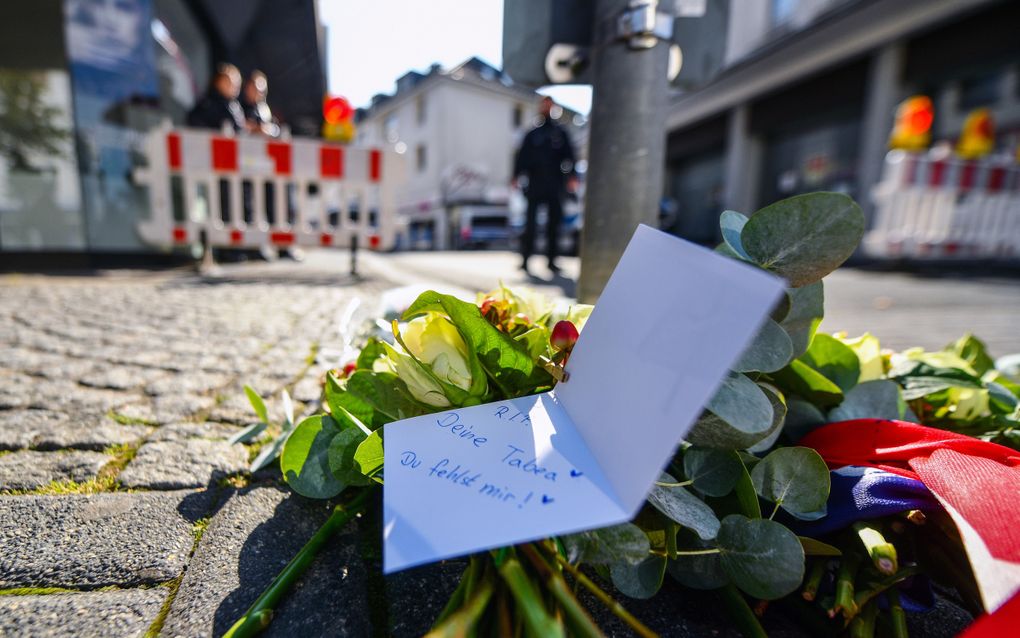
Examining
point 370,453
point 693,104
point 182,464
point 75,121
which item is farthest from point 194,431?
point 693,104

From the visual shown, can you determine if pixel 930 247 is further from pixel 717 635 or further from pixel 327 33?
pixel 327 33

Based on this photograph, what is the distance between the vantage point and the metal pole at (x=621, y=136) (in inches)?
60.3

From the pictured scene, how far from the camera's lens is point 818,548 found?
0.58m

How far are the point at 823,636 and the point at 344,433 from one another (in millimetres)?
645

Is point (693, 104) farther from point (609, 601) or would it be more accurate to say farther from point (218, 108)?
point (609, 601)

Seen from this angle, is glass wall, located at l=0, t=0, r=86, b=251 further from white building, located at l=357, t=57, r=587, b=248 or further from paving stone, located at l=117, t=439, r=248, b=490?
white building, located at l=357, t=57, r=587, b=248

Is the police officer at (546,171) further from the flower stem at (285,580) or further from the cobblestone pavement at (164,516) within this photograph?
the flower stem at (285,580)

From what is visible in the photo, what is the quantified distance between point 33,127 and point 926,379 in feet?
26.0

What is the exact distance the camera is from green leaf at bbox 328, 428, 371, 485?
0.72 meters

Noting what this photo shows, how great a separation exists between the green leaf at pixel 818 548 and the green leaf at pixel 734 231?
1.08ft

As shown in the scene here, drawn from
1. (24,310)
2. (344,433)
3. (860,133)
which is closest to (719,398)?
(344,433)

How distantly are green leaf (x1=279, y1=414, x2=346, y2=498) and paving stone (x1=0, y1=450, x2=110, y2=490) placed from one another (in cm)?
53

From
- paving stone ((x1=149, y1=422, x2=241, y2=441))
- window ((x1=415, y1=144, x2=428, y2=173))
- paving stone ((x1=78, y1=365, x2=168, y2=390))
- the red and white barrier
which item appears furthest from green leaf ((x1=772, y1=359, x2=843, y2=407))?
window ((x1=415, y1=144, x2=428, y2=173))

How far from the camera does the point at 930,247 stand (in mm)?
7910
